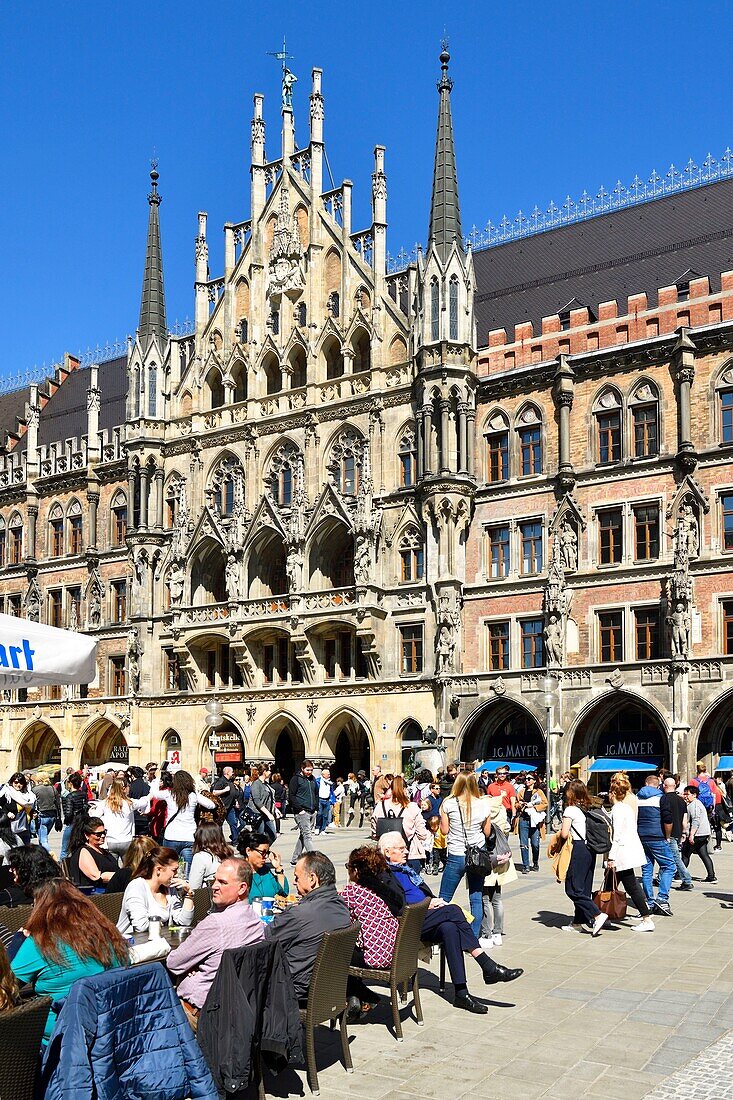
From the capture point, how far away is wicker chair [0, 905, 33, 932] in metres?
8.41

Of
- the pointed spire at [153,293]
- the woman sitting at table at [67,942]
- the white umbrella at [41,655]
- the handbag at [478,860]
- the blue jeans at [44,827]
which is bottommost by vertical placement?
the blue jeans at [44,827]

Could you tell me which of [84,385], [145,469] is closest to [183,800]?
[145,469]

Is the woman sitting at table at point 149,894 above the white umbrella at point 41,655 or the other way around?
the other way around

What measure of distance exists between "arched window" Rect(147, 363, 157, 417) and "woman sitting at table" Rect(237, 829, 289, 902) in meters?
36.1

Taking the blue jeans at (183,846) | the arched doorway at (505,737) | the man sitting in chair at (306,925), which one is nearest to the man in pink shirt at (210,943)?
the man sitting in chair at (306,925)

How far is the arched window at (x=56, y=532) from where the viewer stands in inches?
2019

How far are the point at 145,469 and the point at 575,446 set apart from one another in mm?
17642

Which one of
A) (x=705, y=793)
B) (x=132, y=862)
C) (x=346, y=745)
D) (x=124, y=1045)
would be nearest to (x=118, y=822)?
(x=132, y=862)

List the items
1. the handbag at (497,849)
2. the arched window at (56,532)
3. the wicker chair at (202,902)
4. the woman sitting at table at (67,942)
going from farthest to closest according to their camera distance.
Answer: the arched window at (56,532) → the handbag at (497,849) → the wicker chair at (202,902) → the woman sitting at table at (67,942)

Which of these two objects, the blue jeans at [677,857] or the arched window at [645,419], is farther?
the arched window at [645,419]

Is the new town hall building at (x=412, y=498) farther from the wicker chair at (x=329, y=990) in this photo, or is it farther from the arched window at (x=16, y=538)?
the wicker chair at (x=329, y=990)

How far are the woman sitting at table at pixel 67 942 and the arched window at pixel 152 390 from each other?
41240 millimetres

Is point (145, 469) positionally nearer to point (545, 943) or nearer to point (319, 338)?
point (319, 338)

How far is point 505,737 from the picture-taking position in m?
36.6
